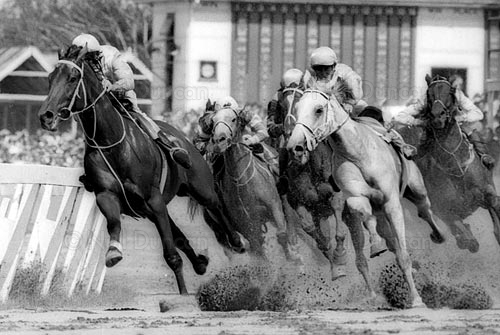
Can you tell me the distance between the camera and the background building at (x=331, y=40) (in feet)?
98.0

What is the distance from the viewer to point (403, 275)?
13188 mm

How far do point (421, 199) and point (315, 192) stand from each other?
966mm

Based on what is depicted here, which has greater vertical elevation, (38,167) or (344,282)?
(38,167)

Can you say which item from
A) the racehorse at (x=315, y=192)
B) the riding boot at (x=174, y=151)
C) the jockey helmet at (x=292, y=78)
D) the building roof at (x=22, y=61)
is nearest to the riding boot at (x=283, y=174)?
the racehorse at (x=315, y=192)

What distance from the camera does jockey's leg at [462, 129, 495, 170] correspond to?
15.5 m

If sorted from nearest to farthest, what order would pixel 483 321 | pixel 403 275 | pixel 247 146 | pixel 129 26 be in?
pixel 483 321 < pixel 403 275 < pixel 247 146 < pixel 129 26

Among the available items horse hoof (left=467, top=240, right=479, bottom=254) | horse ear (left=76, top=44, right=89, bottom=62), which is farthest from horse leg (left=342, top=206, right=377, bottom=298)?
horse ear (left=76, top=44, right=89, bottom=62)

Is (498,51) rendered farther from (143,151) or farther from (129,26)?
(143,151)

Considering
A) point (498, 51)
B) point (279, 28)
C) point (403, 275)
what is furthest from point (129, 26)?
point (403, 275)

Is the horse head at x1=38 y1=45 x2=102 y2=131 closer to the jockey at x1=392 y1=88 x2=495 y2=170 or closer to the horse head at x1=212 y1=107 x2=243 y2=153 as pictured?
the horse head at x1=212 y1=107 x2=243 y2=153

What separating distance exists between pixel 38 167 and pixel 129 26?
2311 centimetres

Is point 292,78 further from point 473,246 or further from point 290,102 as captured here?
point 473,246

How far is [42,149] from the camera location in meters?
23.9

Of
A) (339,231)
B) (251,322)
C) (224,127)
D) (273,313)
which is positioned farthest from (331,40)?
(251,322)
